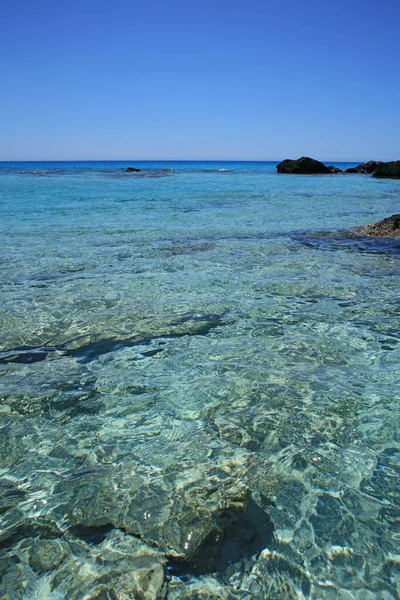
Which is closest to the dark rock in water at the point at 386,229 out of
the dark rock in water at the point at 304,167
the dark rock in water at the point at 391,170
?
A: the dark rock in water at the point at 391,170

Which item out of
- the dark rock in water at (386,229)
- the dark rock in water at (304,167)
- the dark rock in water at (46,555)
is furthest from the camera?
the dark rock in water at (304,167)

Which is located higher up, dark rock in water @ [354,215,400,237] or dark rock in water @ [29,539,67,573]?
dark rock in water @ [354,215,400,237]

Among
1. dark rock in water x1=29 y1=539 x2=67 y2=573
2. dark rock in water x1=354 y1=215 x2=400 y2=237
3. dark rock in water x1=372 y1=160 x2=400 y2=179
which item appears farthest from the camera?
dark rock in water x1=372 y1=160 x2=400 y2=179

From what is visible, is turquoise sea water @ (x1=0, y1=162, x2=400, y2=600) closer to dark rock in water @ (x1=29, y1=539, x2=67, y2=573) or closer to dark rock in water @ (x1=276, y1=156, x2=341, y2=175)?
dark rock in water @ (x1=29, y1=539, x2=67, y2=573)

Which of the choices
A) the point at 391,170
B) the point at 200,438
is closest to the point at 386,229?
the point at 200,438

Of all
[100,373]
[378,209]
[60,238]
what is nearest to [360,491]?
[100,373]

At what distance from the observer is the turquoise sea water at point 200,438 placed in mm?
2484

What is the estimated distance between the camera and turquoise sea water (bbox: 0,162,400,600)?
2.48m

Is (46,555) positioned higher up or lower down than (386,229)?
lower down

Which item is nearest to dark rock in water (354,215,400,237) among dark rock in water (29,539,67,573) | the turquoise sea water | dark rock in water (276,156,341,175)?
the turquoise sea water

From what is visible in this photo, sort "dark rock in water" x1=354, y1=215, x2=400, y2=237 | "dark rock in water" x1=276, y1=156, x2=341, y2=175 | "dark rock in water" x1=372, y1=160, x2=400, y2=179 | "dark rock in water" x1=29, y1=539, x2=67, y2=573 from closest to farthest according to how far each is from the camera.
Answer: "dark rock in water" x1=29, y1=539, x2=67, y2=573
"dark rock in water" x1=354, y1=215, x2=400, y2=237
"dark rock in water" x1=372, y1=160, x2=400, y2=179
"dark rock in water" x1=276, y1=156, x2=341, y2=175

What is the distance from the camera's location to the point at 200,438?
3605 millimetres

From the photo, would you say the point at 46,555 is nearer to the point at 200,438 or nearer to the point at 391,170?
the point at 200,438

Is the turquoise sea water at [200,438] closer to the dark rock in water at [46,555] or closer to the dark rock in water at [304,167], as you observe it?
the dark rock in water at [46,555]
